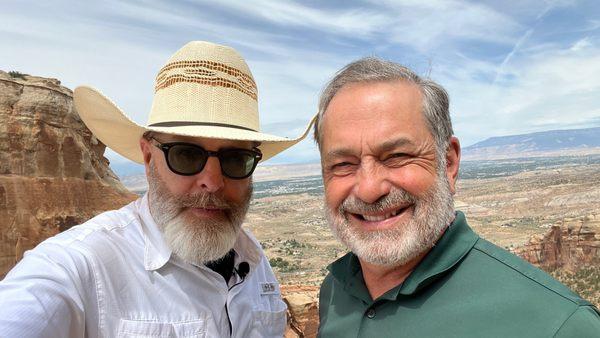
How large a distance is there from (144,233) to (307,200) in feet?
524

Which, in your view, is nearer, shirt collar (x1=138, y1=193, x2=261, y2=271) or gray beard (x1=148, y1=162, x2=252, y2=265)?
shirt collar (x1=138, y1=193, x2=261, y2=271)

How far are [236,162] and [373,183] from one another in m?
1.05

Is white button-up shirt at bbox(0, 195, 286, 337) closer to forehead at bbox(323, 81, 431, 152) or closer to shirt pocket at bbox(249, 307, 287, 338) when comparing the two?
shirt pocket at bbox(249, 307, 287, 338)

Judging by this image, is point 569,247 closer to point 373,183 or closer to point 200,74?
point 373,183

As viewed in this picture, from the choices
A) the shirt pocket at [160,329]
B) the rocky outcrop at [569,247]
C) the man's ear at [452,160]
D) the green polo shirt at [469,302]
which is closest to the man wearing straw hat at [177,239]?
the shirt pocket at [160,329]

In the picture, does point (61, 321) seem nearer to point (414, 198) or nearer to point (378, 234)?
point (378, 234)

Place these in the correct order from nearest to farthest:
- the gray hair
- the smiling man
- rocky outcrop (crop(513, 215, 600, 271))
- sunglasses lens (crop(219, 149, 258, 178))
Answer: the smiling man < the gray hair < sunglasses lens (crop(219, 149, 258, 178)) < rocky outcrop (crop(513, 215, 600, 271))

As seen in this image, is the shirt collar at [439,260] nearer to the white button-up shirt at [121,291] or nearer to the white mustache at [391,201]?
the white mustache at [391,201]

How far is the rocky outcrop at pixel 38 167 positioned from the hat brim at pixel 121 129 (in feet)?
41.8

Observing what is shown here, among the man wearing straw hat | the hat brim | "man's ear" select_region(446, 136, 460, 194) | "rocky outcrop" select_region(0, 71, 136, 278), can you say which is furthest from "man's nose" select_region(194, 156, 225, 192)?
"rocky outcrop" select_region(0, 71, 136, 278)

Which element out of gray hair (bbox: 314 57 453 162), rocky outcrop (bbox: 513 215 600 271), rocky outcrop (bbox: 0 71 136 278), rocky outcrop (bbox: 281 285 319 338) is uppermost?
gray hair (bbox: 314 57 453 162)

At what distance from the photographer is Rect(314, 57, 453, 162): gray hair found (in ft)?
8.87

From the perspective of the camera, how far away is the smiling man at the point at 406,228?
2271 millimetres

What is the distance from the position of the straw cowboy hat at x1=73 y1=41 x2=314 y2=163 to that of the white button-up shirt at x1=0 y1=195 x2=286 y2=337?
653 mm
